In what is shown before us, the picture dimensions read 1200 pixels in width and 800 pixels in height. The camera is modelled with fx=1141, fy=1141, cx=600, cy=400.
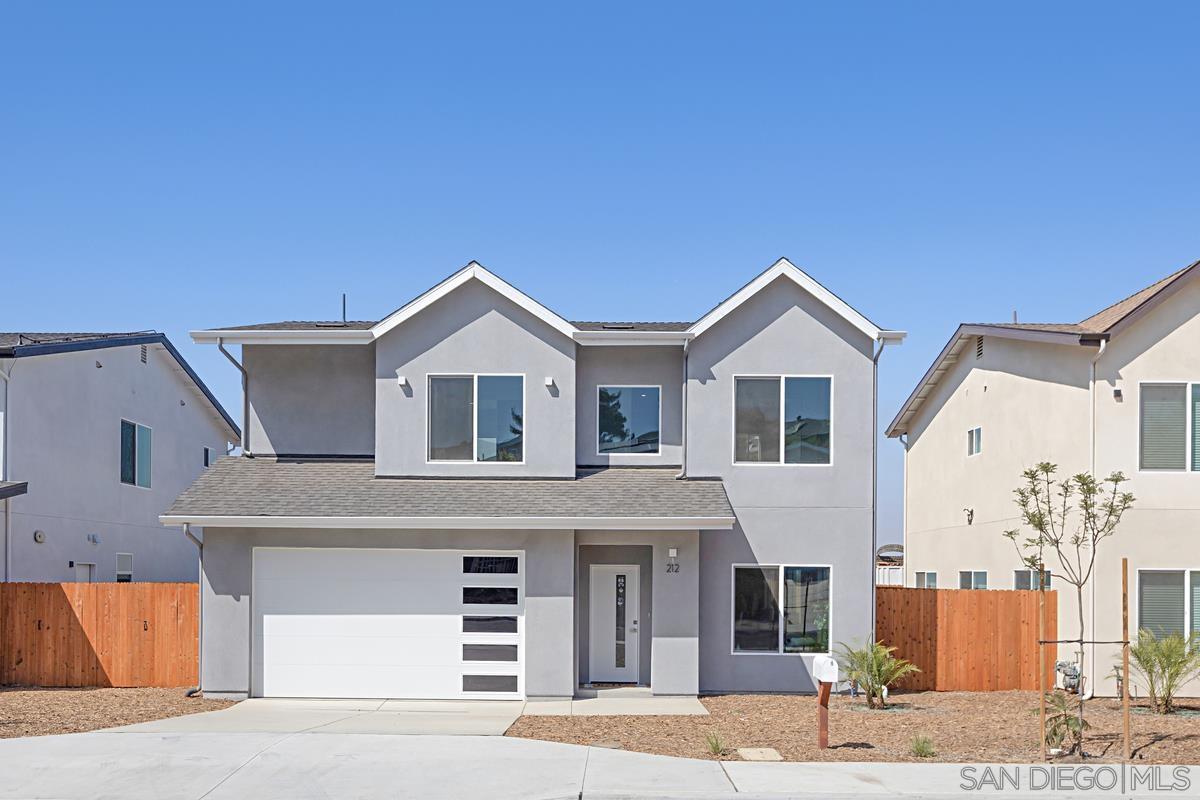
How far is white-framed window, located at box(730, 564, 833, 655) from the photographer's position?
18016mm

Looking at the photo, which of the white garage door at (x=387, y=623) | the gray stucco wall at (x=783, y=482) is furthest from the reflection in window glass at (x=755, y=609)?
the white garage door at (x=387, y=623)

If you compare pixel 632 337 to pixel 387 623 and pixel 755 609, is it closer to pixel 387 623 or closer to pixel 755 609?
pixel 755 609

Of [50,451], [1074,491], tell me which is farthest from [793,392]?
[50,451]

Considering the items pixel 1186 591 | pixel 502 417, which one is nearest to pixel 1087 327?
pixel 1186 591

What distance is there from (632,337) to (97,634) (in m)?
9.99

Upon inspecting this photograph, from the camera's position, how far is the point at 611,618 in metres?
18.6

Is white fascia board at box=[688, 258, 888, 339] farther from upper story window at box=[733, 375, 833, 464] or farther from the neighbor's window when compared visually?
the neighbor's window

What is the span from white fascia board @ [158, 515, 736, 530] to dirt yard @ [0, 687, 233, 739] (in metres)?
2.63

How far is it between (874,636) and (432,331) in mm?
8550

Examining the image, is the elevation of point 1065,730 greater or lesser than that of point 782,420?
lesser

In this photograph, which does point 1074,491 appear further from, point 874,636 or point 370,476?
point 370,476

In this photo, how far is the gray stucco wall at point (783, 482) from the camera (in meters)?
18.0

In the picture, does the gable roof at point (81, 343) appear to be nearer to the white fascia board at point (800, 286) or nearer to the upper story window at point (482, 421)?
the upper story window at point (482, 421)

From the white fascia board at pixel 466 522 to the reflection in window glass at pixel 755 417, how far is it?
213 centimetres
